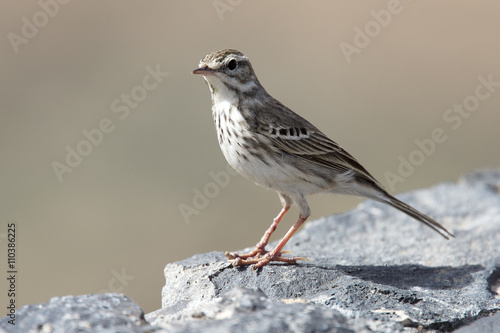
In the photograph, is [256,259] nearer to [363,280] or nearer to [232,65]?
[363,280]

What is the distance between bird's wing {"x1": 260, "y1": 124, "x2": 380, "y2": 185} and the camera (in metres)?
6.50

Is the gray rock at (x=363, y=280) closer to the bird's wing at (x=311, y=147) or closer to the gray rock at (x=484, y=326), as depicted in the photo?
the gray rock at (x=484, y=326)

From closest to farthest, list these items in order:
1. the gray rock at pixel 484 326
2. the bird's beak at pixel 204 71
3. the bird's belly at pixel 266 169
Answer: the gray rock at pixel 484 326, the bird's beak at pixel 204 71, the bird's belly at pixel 266 169

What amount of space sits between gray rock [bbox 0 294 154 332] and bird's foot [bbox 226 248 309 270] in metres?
1.70

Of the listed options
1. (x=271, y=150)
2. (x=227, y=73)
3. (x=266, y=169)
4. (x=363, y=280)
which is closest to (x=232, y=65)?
(x=227, y=73)

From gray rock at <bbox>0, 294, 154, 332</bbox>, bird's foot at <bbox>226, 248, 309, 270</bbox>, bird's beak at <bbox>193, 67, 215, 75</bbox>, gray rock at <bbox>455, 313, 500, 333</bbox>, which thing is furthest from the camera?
bird's beak at <bbox>193, 67, 215, 75</bbox>

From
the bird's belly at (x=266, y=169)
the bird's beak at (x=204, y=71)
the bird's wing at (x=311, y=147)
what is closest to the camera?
the bird's beak at (x=204, y=71)

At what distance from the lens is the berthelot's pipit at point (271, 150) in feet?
20.9

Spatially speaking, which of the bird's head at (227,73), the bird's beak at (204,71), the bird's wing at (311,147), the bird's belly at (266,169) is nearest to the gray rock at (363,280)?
the bird's belly at (266,169)

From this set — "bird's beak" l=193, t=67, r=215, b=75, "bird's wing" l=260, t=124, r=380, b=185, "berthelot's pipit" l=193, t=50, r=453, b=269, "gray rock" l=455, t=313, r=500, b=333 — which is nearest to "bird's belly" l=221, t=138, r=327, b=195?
"berthelot's pipit" l=193, t=50, r=453, b=269

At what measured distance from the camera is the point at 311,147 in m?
6.79

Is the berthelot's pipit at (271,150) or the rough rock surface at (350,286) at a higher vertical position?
the berthelot's pipit at (271,150)

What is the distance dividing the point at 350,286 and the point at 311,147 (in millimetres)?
1879

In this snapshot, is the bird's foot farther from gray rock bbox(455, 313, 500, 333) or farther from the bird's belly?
gray rock bbox(455, 313, 500, 333)
